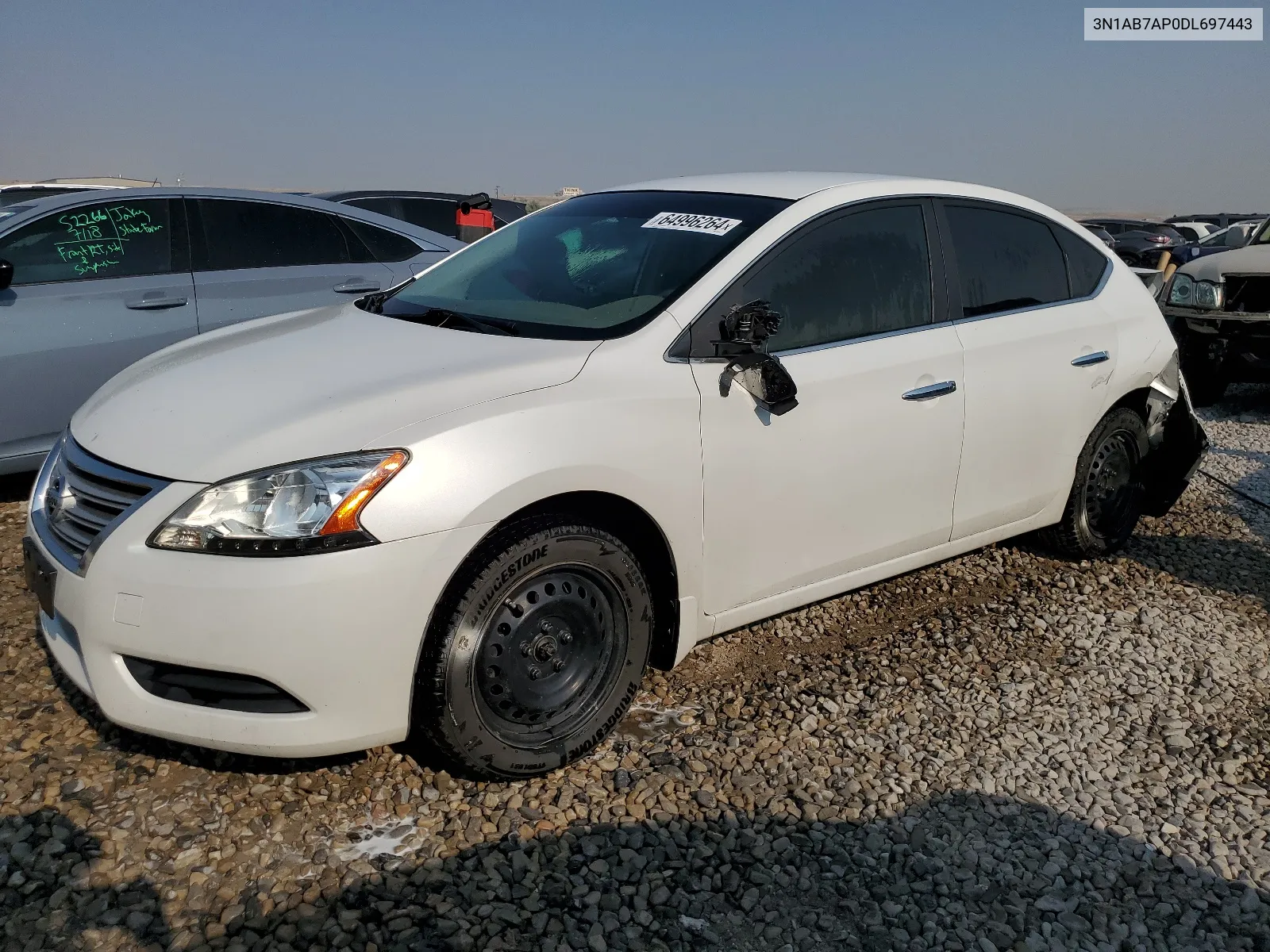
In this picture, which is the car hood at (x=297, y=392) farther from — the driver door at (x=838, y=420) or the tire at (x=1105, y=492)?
the tire at (x=1105, y=492)

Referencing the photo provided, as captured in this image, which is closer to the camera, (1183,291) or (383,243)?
(383,243)

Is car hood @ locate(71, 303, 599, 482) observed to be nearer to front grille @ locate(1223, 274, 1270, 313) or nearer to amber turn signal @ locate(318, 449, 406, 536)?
amber turn signal @ locate(318, 449, 406, 536)

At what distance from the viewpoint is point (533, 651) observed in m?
2.73

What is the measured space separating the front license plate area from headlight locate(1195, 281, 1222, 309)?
830 centimetres

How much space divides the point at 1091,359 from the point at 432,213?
907 cm

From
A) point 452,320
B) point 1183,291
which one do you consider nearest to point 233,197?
point 452,320

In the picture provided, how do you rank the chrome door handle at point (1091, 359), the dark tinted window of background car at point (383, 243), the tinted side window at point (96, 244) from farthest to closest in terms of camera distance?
the dark tinted window of background car at point (383, 243), the tinted side window at point (96, 244), the chrome door handle at point (1091, 359)

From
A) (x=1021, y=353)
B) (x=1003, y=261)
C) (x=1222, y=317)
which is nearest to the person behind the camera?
(x=1021, y=353)

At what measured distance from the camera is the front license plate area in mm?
2656

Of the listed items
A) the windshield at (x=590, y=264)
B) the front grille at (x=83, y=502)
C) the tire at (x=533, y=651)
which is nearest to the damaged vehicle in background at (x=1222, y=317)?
the windshield at (x=590, y=264)

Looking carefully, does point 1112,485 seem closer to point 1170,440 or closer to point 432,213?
point 1170,440

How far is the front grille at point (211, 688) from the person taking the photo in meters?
2.43

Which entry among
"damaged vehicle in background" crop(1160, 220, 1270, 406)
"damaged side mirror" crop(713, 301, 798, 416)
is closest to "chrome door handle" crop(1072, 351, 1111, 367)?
"damaged side mirror" crop(713, 301, 798, 416)

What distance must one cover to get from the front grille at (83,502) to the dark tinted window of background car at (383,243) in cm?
330
